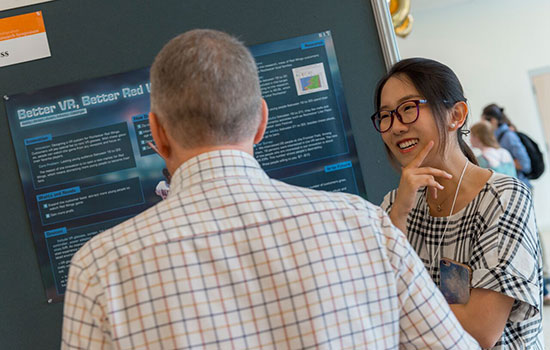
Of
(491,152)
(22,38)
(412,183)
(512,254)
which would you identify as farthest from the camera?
(491,152)

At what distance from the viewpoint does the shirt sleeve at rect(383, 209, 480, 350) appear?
1089mm

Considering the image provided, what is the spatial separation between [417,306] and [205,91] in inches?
21.0

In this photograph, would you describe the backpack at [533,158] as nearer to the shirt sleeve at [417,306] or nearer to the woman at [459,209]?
the woman at [459,209]

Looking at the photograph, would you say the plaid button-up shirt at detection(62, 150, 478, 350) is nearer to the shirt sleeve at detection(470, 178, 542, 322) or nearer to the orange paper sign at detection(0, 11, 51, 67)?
the shirt sleeve at detection(470, 178, 542, 322)

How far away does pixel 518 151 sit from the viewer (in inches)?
227

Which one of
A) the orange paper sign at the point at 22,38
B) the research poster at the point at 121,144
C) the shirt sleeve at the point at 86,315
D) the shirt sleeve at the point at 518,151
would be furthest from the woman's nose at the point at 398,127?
the shirt sleeve at the point at 518,151

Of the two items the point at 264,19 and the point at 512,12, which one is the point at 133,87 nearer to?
the point at 264,19

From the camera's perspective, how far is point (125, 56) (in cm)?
221

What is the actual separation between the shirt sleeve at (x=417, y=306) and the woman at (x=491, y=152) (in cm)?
430

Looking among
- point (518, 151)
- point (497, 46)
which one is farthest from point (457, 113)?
point (497, 46)

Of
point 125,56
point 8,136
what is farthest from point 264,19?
point 8,136

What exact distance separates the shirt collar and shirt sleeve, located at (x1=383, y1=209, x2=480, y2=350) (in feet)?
0.91

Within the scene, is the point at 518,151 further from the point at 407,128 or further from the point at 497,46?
the point at 407,128

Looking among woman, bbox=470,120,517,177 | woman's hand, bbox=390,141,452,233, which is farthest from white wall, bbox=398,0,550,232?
woman's hand, bbox=390,141,452,233
